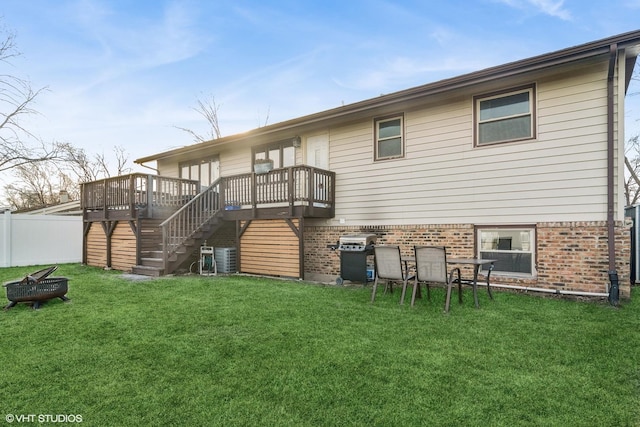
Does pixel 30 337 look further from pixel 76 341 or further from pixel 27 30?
pixel 27 30

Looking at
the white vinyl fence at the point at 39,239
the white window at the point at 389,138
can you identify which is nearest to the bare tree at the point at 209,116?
the white vinyl fence at the point at 39,239

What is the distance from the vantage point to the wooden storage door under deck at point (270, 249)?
368 inches

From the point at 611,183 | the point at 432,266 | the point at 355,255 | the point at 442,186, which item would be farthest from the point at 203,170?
the point at 611,183

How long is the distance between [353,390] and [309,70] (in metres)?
15.4

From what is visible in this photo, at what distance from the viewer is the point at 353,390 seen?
9.16 feet

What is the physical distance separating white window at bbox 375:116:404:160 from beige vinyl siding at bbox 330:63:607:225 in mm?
204

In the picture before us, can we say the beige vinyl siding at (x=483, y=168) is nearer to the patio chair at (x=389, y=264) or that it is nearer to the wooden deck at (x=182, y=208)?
the wooden deck at (x=182, y=208)

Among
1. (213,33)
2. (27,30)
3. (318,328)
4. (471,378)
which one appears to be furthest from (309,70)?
(471,378)

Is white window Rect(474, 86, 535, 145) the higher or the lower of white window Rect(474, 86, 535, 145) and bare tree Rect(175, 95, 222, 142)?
the lower

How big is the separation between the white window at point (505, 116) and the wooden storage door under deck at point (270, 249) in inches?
199

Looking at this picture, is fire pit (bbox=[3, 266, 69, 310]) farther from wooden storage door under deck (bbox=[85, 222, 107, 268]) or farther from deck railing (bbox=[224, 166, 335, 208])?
wooden storage door under deck (bbox=[85, 222, 107, 268])

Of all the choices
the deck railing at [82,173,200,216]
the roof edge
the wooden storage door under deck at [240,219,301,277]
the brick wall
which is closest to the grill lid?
the brick wall

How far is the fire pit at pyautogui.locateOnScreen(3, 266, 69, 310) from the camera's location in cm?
552

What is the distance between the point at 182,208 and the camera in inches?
370
